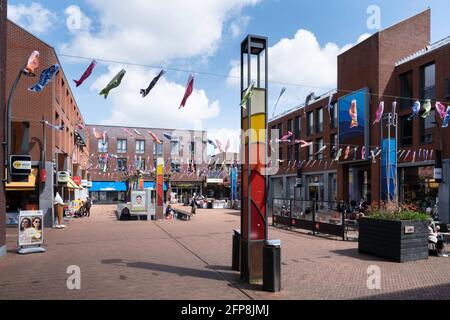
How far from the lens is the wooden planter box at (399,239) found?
33.7 ft

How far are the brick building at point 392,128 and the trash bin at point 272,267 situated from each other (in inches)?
741

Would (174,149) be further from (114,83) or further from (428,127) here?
(114,83)

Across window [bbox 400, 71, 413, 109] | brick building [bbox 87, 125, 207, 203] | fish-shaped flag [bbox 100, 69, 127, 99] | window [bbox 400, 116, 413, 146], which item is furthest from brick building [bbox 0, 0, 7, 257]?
brick building [bbox 87, 125, 207, 203]

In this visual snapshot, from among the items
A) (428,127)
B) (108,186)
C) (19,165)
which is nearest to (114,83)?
(19,165)

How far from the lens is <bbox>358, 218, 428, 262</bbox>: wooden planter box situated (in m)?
10.3

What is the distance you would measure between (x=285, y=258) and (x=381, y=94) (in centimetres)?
2225

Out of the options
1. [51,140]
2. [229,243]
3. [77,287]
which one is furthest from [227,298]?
[51,140]

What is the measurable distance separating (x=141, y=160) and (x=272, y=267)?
2087 inches

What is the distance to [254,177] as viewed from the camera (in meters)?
8.41

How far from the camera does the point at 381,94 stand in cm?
2934

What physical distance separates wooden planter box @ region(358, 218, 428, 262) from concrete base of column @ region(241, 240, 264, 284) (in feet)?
14.0

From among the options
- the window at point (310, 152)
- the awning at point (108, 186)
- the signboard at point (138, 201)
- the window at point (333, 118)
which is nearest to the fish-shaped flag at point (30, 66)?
the signboard at point (138, 201)

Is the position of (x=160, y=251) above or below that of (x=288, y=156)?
below
